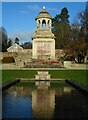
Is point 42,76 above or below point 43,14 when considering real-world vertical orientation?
below

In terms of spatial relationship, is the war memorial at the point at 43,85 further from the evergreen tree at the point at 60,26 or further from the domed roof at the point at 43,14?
the evergreen tree at the point at 60,26

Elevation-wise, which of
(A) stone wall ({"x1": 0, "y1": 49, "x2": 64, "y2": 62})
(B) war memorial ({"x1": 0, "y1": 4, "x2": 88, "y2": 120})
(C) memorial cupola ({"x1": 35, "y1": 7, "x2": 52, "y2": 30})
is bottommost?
(B) war memorial ({"x1": 0, "y1": 4, "x2": 88, "y2": 120})

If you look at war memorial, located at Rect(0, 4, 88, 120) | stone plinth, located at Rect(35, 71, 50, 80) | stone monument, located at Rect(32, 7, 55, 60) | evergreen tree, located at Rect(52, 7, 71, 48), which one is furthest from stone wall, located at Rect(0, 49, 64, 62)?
stone plinth, located at Rect(35, 71, 50, 80)

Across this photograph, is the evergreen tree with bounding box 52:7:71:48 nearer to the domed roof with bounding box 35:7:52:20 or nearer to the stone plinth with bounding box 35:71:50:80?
the domed roof with bounding box 35:7:52:20

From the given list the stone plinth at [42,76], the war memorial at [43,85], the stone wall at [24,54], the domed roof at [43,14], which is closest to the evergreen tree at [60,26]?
the stone wall at [24,54]

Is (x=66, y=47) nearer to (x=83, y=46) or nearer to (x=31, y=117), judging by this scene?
(x=83, y=46)

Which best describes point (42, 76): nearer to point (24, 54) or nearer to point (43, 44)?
point (43, 44)

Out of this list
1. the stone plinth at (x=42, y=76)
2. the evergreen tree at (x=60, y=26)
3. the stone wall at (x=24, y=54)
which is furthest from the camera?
the evergreen tree at (x=60, y=26)

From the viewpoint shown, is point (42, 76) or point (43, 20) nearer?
point (42, 76)

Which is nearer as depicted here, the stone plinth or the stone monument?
the stone plinth

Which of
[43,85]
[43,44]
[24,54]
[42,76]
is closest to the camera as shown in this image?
[43,85]

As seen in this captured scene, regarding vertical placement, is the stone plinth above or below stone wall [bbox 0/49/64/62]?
below

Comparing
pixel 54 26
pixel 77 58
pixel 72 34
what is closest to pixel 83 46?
pixel 77 58

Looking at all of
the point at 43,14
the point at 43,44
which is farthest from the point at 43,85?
the point at 43,14
